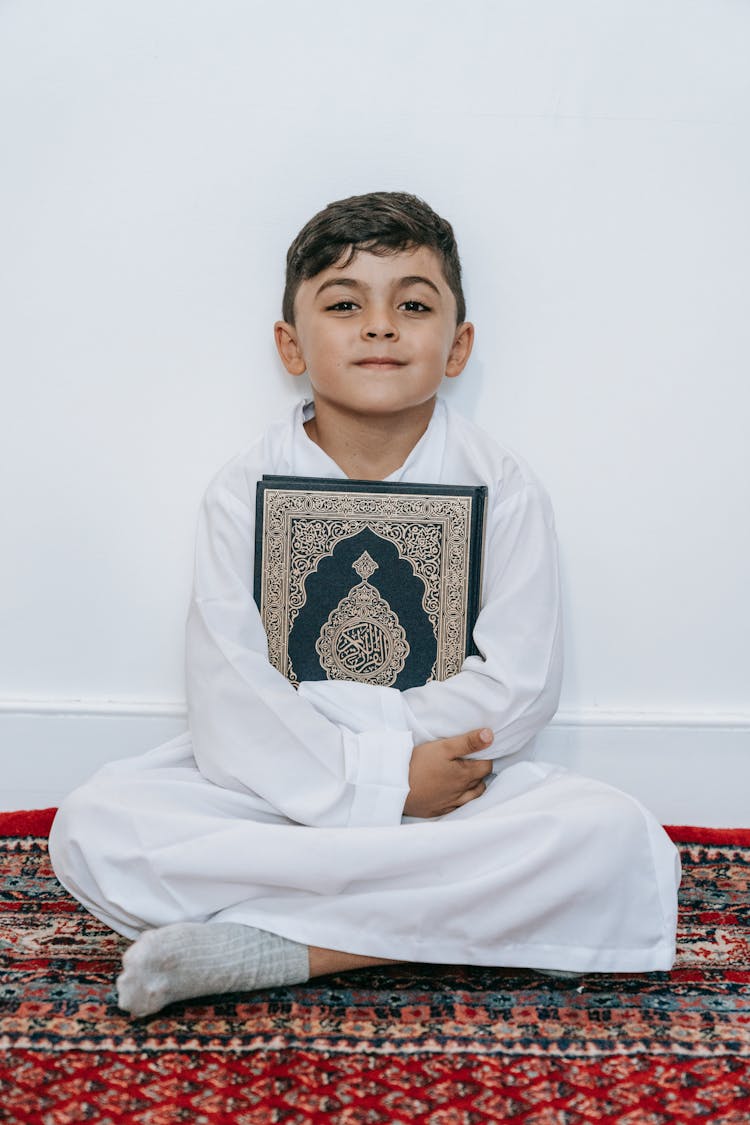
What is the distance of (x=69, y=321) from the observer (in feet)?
5.73

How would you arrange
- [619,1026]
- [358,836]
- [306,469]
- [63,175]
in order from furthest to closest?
[63,175] < [306,469] < [358,836] < [619,1026]

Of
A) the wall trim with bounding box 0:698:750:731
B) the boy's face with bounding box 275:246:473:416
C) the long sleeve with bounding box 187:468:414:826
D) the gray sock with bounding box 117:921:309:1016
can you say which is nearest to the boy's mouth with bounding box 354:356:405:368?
the boy's face with bounding box 275:246:473:416

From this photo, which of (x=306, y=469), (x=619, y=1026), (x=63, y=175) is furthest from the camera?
(x=63, y=175)

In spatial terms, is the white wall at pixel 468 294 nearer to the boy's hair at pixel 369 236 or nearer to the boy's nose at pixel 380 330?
the boy's hair at pixel 369 236

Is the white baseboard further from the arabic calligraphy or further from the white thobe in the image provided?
the arabic calligraphy

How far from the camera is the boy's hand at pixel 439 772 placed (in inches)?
54.6

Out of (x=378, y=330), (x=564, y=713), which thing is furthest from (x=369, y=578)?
(x=564, y=713)

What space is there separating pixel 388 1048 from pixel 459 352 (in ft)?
3.38

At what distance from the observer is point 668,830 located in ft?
5.75

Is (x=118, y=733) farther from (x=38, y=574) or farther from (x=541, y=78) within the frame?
(x=541, y=78)

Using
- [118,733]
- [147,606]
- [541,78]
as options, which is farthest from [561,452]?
[118,733]

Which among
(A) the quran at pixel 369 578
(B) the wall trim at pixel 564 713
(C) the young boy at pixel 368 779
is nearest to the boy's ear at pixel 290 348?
(C) the young boy at pixel 368 779

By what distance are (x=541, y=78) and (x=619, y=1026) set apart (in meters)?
1.44

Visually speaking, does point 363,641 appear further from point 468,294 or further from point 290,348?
point 468,294
